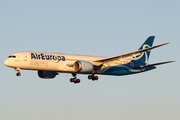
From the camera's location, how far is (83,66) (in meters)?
65.8

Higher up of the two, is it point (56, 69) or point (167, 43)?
point (167, 43)

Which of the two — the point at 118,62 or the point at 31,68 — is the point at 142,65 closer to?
the point at 118,62

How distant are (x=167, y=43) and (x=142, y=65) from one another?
18.4m

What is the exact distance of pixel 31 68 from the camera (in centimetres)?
6394

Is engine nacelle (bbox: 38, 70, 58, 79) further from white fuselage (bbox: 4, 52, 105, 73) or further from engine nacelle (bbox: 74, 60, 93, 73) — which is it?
engine nacelle (bbox: 74, 60, 93, 73)

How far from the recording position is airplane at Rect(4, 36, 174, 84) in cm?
6347

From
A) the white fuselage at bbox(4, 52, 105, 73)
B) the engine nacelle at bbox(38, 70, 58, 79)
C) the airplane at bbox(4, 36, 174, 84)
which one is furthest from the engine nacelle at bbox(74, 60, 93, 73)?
the engine nacelle at bbox(38, 70, 58, 79)

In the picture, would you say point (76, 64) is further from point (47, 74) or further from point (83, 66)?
point (47, 74)

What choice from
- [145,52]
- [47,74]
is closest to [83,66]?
[47,74]

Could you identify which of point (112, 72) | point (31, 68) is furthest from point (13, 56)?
point (112, 72)

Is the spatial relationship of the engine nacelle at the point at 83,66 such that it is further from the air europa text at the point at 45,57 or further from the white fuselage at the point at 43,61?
the air europa text at the point at 45,57

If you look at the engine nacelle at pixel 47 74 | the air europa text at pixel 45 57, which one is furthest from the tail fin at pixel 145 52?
the air europa text at pixel 45 57

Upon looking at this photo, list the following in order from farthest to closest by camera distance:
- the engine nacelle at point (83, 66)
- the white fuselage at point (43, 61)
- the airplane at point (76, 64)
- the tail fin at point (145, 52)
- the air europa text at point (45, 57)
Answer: the tail fin at point (145, 52) < the engine nacelle at point (83, 66) < the air europa text at point (45, 57) < the airplane at point (76, 64) < the white fuselage at point (43, 61)

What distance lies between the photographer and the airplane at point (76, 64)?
63.5 m
